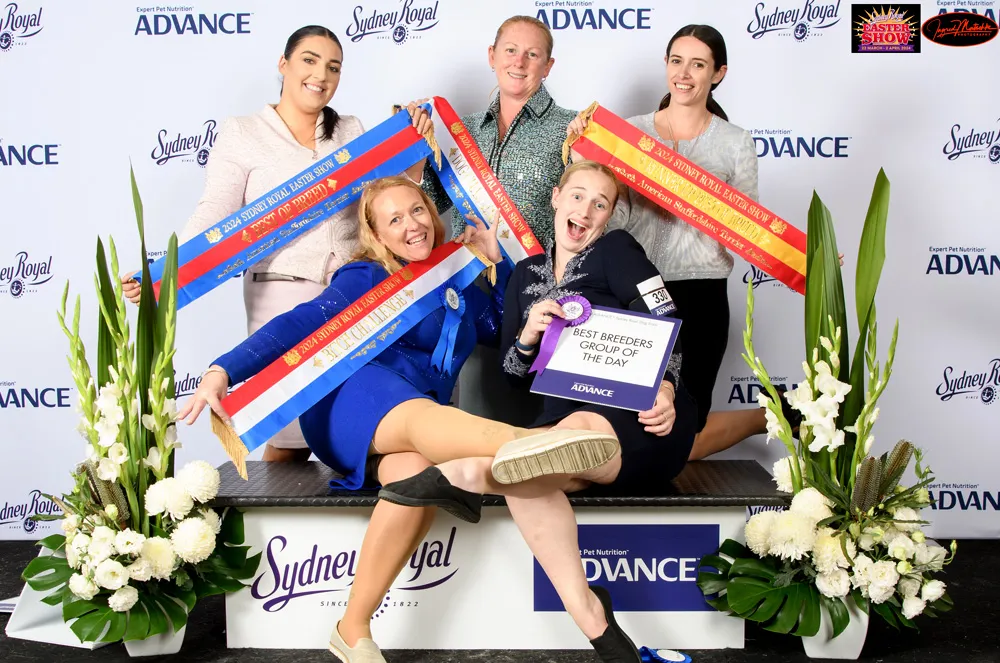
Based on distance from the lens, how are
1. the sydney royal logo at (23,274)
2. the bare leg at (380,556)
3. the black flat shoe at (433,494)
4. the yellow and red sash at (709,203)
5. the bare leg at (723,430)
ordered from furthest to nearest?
the sydney royal logo at (23,274), the bare leg at (723,430), the yellow and red sash at (709,203), the bare leg at (380,556), the black flat shoe at (433,494)

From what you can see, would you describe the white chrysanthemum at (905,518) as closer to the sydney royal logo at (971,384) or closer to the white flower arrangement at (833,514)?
the white flower arrangement at (833,514)

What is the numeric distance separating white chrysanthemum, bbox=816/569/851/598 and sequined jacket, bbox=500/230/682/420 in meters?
0.55

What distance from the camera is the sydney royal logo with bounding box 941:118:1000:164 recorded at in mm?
3471

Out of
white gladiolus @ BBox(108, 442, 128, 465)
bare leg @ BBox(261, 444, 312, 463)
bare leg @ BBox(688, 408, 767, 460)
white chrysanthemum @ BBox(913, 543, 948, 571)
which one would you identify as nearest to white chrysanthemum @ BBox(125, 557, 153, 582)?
white gladiolus @ BBox(108, 442, 128, 465)

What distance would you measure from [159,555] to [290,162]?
1229mm

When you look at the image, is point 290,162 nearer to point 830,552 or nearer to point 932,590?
point 830,552

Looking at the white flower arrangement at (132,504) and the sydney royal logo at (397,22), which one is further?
the sydney royal logo at (397,22)

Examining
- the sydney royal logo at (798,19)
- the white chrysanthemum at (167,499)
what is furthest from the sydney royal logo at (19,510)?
the sydney royal logo at (798,19)

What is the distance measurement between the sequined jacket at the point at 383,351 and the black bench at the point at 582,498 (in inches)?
6.0

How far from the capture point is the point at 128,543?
2197 millimetres

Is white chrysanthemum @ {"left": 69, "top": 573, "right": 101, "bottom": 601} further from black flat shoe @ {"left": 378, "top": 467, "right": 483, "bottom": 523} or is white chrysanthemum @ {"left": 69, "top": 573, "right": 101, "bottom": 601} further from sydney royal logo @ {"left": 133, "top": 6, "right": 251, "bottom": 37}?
sydney royal logo @ {"left": 133, "top": 6, "right": 251, "bottom": 37}

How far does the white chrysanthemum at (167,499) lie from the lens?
2250 mm

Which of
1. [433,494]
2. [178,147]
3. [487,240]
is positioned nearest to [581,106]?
[487,240]

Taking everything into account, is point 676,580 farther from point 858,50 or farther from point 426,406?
point 858,50
